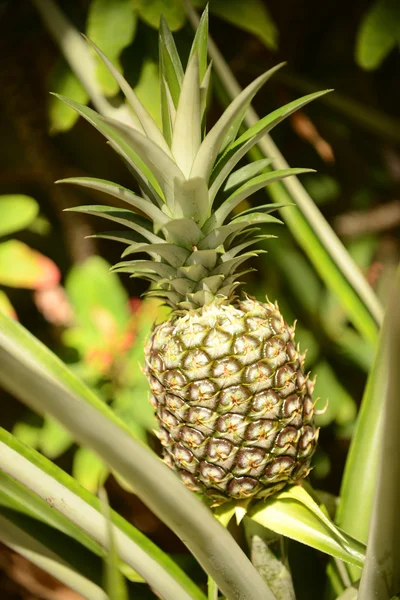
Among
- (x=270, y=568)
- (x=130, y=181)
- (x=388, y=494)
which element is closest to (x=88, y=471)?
(x=270, y=568)

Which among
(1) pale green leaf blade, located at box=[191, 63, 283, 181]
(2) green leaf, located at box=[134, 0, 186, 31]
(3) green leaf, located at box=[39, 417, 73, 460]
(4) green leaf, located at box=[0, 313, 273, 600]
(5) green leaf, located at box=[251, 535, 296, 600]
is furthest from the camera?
(3) green leaf, located at box=[39, 417, 73, 460]

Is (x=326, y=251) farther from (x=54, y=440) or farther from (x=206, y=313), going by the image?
(x=54, y=440)

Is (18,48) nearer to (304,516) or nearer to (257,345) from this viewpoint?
(257,345)

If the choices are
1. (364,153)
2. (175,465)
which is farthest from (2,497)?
(364,153)

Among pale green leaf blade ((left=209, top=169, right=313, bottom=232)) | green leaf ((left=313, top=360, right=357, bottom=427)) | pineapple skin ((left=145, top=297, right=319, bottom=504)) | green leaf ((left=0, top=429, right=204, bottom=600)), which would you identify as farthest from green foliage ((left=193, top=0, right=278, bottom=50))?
green leaf ((left=0, top=429, right=204, bottom=600))

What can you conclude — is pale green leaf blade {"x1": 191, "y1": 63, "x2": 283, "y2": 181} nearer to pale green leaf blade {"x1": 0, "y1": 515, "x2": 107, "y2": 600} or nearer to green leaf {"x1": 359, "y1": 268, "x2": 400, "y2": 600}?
green leaf {"x1": 359, "y1": 268, "x2": 400, "y2": 600}

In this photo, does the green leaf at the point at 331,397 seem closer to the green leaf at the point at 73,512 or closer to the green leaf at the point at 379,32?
the green leaf at the point at 73,512
